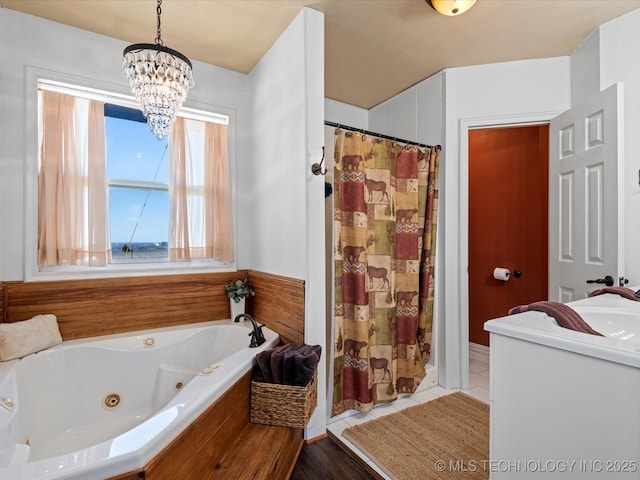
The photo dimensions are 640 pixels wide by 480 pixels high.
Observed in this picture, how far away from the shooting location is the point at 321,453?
1.68 m

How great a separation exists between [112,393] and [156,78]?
1679mm

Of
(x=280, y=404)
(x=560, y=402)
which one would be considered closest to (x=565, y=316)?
(x=560, y=402)

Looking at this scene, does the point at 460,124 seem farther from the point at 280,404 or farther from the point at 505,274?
the point at 280,404

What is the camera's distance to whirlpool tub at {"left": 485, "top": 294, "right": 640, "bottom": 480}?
732mm

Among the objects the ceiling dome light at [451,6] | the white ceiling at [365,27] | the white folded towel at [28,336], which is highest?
the white ceiling at [365,27]

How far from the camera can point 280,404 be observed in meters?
1.53

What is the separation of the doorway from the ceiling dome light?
1470mm

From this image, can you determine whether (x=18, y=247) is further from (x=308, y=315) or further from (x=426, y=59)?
(x=426, y=59)

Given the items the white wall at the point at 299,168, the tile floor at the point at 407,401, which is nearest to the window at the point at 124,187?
the white wall at the point at 299,168

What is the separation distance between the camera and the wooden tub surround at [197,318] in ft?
3.73

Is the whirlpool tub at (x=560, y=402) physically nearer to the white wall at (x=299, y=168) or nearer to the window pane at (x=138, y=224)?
the white wall at (x=299, y=168)

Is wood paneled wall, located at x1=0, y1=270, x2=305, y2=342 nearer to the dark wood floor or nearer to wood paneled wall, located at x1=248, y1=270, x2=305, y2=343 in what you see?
wood paneled wall, located at x1=248, y1=270, x2=305, y2=343

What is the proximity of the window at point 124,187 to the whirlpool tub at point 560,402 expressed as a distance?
6.52 ft

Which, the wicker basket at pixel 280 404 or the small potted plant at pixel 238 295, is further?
the small potted plant at pixel 238 295
